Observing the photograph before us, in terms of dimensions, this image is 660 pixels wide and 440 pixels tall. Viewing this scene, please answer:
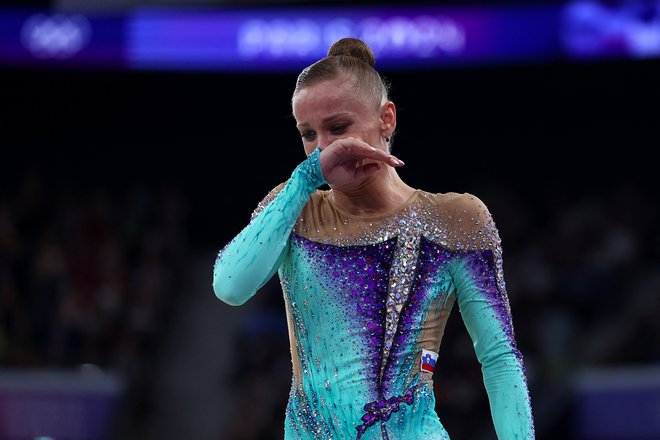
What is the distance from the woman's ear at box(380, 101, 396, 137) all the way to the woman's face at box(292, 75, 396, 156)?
0.05m

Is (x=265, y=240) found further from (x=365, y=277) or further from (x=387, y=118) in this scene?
(x=387, y=118)

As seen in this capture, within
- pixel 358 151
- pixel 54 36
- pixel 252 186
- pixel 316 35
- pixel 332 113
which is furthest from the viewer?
pixel 252 186

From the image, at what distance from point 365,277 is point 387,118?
1.03 feet

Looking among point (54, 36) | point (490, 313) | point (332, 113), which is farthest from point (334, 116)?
point (54, 36)

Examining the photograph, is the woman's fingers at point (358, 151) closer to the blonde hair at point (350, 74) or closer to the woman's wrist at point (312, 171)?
the woman's wrist at point (312, 171)

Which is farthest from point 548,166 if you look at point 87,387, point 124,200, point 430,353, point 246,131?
point 430,353

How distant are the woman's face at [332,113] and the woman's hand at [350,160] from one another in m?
0.07

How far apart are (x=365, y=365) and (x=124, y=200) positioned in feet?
27.0

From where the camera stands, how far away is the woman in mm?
1813

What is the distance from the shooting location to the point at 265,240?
1797 mm

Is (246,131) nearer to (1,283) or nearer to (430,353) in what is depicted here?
(1,283)

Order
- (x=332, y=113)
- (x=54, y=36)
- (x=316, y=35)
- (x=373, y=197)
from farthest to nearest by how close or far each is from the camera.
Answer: (x=54, y=36) → (x=316, y=35) → (x=373, y=197) → (x=332, y=113)

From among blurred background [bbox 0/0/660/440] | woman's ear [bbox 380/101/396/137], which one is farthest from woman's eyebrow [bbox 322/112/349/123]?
blurred background [bbox 0/0/660/440]

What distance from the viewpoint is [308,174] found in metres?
1.80
